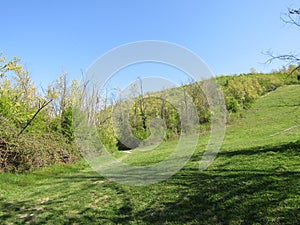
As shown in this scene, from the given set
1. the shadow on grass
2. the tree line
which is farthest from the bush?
the shadow on grass

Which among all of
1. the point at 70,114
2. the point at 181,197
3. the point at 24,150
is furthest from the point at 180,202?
the point at 70,114

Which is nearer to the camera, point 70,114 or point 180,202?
point 180,202

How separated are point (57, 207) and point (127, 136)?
56.5 ft

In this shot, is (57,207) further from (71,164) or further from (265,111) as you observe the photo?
(265,111)

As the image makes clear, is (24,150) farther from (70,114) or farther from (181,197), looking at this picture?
(181,197)

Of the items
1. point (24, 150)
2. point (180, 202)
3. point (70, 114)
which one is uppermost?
point (70, 114)

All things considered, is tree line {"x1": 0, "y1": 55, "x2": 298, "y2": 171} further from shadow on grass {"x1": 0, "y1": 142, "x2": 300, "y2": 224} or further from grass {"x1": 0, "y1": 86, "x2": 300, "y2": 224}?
shadow on grass {"x1": 0, "y1": 142, "x2": 300, "y2": 224}

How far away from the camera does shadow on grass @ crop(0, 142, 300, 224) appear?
386cm

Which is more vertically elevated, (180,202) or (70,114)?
(70,114)

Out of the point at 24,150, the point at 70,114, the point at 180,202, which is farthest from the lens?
the point at 70,114

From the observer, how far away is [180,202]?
4.76 m

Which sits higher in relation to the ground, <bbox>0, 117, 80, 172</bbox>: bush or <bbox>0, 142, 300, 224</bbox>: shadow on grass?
<bbox>0, 117, 80, 172</bbox>: bush

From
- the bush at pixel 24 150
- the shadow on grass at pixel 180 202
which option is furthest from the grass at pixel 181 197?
the bush at pixel 24 150

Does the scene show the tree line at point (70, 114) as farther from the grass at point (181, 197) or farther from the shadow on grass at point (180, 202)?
the shadow on grass at point (180, 202)
